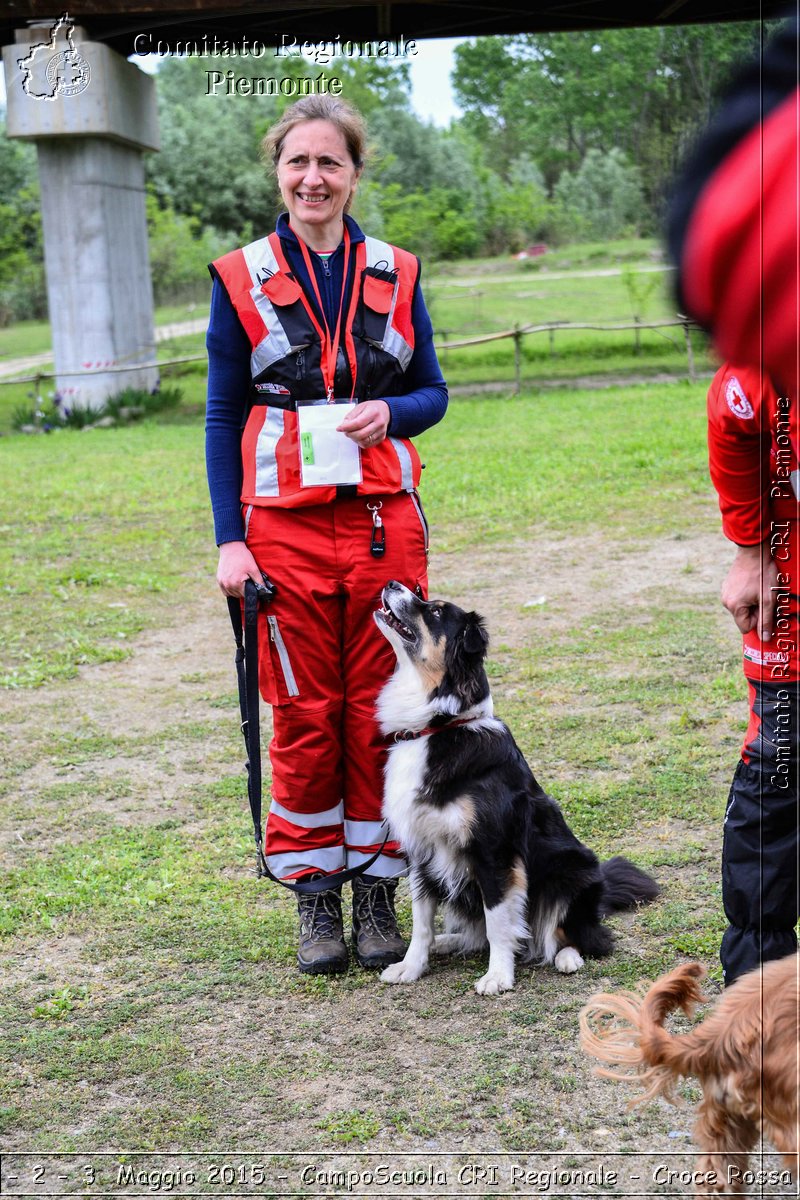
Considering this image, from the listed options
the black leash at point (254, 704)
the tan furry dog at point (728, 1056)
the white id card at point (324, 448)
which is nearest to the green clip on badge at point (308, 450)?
the white id card at point (324, 448)

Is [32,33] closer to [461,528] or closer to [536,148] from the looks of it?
[461,528]

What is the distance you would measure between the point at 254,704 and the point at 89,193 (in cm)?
1516

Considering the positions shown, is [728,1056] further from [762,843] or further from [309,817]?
[309,817]

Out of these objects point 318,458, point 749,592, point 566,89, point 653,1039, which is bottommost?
point 653,1039

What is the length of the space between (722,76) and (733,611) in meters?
1.46

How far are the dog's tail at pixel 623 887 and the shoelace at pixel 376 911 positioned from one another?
2.25 ft

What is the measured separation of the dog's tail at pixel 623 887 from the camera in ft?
12.3

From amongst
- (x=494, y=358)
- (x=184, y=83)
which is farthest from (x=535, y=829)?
(x=184, y=83)

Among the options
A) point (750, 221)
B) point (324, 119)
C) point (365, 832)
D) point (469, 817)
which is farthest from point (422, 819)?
point (750, 221)

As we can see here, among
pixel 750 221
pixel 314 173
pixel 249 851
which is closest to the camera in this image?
pixel 750 221

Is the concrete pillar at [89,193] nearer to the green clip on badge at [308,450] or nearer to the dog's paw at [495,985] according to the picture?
the green clip on badge at [308,450]

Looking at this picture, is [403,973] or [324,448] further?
[403,973]

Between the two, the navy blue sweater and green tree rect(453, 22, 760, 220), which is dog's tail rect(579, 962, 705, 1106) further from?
green tree rect(453, 22, 760, 220)

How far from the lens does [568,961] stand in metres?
3.51
